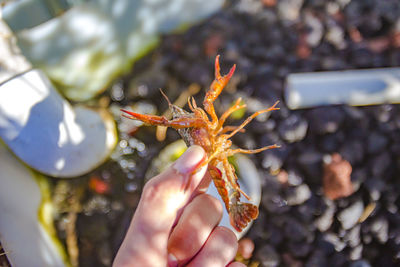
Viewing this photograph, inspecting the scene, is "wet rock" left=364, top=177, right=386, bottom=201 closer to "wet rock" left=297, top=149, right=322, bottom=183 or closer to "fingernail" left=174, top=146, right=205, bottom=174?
"wet rock" left=297, top=149, right=322, bottom=183

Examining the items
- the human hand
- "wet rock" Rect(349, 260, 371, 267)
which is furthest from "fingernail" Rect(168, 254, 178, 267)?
"wet rock" Rect(349, 260, 371, 267)

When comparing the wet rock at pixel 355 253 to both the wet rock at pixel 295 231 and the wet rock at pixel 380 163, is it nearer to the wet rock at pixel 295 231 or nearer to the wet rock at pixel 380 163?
the wet rock at pixel 295 231

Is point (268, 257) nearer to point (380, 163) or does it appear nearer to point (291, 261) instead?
point (291, 261)

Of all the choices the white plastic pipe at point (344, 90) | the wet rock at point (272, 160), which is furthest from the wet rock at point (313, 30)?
the wet rock at point (272, 160)

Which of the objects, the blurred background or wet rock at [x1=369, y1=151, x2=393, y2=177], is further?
wet rock at [x1=369, y1=151, x2=393, y2=177]

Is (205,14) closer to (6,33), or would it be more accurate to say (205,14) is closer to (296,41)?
(296,41)

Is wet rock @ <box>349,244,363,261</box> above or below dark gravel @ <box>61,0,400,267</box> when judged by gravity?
below

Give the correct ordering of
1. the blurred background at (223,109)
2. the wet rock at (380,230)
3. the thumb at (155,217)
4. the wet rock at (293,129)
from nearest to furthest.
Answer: the thumb at (155,217) → the blurred background at (223,109) → the wet rock at (380,230) → the wet rock at (293,129)

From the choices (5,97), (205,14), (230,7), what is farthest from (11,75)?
(230,7)
